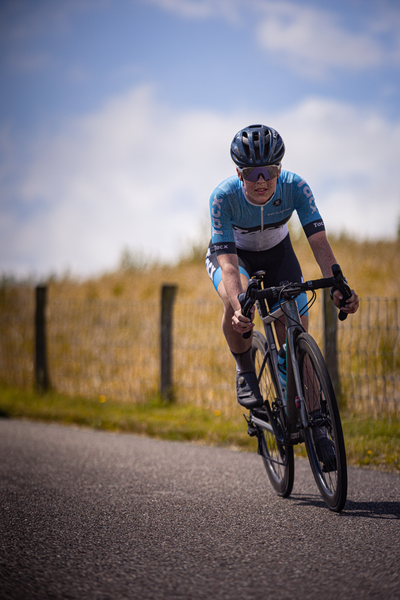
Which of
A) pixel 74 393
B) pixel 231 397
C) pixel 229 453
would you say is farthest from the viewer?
pixel 74 393

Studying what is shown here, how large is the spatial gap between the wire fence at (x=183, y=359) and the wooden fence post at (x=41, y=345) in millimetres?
253

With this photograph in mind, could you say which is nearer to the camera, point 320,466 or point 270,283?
point 320,466

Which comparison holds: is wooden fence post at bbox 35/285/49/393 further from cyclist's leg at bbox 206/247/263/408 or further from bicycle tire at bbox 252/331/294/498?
cyclist's leg at bbox 206/247/263/408

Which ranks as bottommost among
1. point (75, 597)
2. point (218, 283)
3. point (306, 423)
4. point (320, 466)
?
point (75, 597)

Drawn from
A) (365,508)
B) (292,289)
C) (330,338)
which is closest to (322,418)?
(365,508)

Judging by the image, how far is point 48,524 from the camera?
3.38 metres

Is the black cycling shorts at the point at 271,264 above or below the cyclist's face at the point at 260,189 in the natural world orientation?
below

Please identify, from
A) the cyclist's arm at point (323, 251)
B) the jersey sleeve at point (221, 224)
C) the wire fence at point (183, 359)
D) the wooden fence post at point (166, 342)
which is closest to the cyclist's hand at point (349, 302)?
the cyclist's arm at point (323, 251)

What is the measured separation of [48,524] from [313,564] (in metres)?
1.64

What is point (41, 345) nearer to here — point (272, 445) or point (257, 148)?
point (272, 445)

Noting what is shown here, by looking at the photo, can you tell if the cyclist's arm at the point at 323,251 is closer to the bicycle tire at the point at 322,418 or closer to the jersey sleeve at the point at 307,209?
the jersey sleeve at the point at 307,209

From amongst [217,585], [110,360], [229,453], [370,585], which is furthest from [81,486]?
[110,360]

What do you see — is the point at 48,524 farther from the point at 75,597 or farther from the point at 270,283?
the point at 270,283

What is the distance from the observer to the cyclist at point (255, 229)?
12.4 feet
